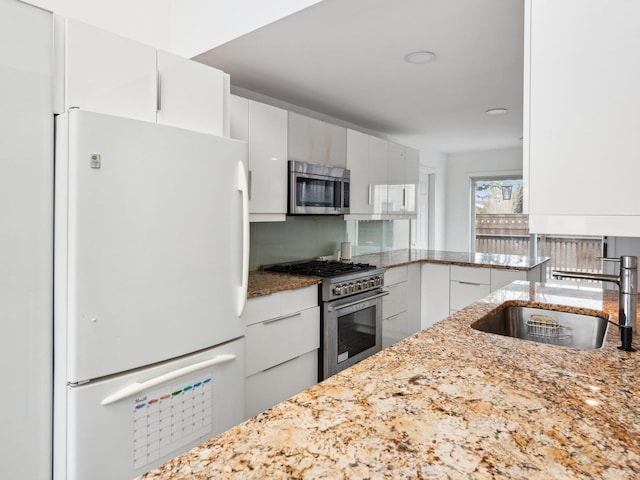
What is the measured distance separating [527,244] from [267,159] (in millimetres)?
4628

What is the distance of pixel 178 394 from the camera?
1.73 m

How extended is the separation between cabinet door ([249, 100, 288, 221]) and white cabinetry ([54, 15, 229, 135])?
527 millimetres

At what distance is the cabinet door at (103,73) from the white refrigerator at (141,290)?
0.56ft

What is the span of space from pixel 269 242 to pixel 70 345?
1952 mm

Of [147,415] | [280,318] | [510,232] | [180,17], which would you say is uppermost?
[180,17]

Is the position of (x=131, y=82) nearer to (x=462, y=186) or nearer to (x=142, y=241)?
(x=142, y=241)

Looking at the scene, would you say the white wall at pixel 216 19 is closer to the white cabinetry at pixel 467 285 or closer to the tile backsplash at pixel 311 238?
the tile backsplash at pixel 311 238

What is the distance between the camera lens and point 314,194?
312 cm

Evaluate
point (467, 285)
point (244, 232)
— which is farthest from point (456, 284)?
point (244, 232)

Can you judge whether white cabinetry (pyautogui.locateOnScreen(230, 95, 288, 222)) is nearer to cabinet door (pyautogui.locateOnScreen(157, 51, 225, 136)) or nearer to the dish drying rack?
cabinet door (pyautogui.locateOnScreen(157, 51, 225, 136))

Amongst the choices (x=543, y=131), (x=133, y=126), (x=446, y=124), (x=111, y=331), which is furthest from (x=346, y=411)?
(x=446, y=124)

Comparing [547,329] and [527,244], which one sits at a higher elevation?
[527,244]

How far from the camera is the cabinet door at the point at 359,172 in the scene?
3574mm

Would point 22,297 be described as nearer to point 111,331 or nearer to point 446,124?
point 111,331
